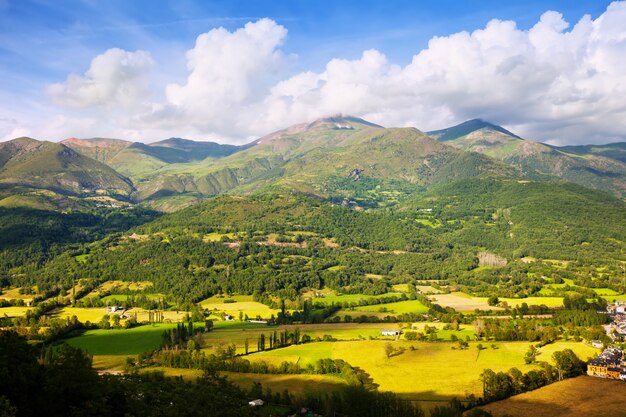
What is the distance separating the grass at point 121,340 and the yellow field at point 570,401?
71776 mm

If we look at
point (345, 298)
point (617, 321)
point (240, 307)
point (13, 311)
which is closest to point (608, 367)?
point (617, 321)

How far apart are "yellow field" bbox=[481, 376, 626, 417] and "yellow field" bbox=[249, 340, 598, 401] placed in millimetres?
6582

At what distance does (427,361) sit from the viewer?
286 ft

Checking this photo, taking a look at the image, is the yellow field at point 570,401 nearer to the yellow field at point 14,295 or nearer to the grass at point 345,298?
the grass at point 345,298

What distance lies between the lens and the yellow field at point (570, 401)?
6350 centimetres

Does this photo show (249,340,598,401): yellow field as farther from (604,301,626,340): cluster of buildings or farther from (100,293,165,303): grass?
(100,293,165,303): grass

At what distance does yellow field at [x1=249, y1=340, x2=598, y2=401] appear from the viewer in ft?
245

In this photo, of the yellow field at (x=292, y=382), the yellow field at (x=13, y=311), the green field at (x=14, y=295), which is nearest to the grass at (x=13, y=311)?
the yellow field at (x=13, y=311)

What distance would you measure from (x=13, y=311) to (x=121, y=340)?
49441 mm

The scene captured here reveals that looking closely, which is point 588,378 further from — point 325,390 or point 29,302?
point 29,302

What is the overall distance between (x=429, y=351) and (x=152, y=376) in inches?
2092

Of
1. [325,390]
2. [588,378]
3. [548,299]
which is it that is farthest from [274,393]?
[548,299]

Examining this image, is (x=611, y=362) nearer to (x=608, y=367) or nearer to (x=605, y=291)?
(x=608, y=367)

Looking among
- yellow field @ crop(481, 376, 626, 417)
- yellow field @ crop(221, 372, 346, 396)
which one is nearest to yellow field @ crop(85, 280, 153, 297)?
yellow field @ crop(221, 372, 346, 396)
